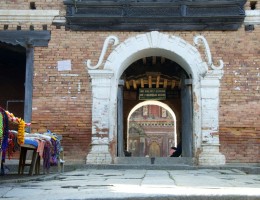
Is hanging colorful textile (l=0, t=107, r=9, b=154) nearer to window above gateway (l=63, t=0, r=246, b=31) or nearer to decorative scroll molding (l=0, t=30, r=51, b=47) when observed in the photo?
decorative scroll molding (l=0, t=30, r=51, b=47)

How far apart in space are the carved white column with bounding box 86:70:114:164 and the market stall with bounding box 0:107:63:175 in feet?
4.41

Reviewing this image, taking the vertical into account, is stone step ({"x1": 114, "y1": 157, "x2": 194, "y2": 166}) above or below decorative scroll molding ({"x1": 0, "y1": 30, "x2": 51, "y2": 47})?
below

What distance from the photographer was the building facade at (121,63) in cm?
864

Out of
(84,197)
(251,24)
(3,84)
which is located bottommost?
(84,197)

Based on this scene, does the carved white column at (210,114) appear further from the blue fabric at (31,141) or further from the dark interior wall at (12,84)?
the dark interior wall at (12,84)

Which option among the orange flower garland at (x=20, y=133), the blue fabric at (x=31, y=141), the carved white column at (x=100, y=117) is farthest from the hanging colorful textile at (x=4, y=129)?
the carved white column at (x=100, y=117)

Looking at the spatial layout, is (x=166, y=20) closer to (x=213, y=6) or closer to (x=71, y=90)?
(x=213, y=6)

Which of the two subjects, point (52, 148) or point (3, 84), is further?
point (3, 84)

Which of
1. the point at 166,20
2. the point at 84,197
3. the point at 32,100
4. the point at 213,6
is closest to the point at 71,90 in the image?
the point at 32,100

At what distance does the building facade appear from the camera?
8.64 m

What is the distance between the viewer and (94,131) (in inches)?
341

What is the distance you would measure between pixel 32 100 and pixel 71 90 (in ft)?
2.95

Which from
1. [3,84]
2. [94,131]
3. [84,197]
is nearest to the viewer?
[84,197]

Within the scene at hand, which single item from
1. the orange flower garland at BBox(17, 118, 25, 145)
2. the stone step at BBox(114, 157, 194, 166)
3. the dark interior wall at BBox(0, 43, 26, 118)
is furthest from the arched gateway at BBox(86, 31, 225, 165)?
the dark interior wall at BBox(0, 43, 26, 118)
